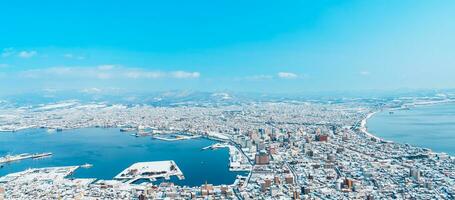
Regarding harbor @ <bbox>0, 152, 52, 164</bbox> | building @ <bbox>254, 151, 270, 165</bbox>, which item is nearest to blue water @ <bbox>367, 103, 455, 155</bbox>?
building @ <bbox>254, 151, 270, 165</bbox>

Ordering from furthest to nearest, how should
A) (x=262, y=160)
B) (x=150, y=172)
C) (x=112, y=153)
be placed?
1. (x=112, y=153)
2. (x=262, y=160)
3. (x=150, y=172)

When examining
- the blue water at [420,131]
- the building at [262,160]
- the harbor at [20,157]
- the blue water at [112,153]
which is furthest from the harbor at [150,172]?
the blue water at [420,131]

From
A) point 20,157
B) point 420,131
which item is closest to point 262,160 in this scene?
point 20,157

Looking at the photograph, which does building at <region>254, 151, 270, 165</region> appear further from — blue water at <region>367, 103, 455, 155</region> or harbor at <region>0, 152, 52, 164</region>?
harbor at <region>0, 152, 52, 164</region>

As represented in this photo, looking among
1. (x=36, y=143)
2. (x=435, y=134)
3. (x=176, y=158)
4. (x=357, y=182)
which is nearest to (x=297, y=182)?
(x=357, y=182)

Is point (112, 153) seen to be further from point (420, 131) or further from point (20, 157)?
point (420, 131)

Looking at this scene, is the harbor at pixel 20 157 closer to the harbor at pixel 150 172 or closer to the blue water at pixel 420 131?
the harbor at pixel 150 172

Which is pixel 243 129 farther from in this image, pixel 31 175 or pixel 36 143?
pixel 31 175

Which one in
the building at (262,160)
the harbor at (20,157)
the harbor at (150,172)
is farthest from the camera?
the harbor at (20,157)

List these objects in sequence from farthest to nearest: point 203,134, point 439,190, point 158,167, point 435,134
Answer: point 203,134 → point 435,134 → point 158,167 → point 439,190
